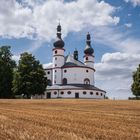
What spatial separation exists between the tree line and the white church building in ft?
57.6

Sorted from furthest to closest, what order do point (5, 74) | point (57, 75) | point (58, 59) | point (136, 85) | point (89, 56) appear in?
point (89, 56)
point (58, 59)
point (57, 75)
point (5, 74)
point (136, 85)

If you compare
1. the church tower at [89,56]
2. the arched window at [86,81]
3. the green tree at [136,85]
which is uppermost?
the church tower at [89,56]

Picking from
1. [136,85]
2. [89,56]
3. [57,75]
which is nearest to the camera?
[136,85]

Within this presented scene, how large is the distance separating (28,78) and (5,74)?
10.2 meters

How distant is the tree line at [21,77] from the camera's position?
93.9m

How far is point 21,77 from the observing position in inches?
3738

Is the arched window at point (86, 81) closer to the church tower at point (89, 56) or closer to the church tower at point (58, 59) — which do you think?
the church tower at point (58, 59)

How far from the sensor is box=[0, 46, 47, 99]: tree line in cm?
9394

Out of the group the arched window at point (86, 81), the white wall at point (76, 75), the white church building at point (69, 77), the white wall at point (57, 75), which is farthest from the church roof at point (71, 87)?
the white wall at point (57, 75)

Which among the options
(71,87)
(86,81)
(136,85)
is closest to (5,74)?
(71,87)

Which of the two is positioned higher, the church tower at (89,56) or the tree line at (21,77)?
the church tower at (89,56)

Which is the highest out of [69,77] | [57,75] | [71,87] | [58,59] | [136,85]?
[58,59]

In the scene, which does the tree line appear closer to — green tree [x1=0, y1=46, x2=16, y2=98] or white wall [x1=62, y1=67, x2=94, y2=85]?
green tree [x1=0, y1=46, x2=16, y2=98]

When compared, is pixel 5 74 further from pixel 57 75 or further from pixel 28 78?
pixel 57 75
